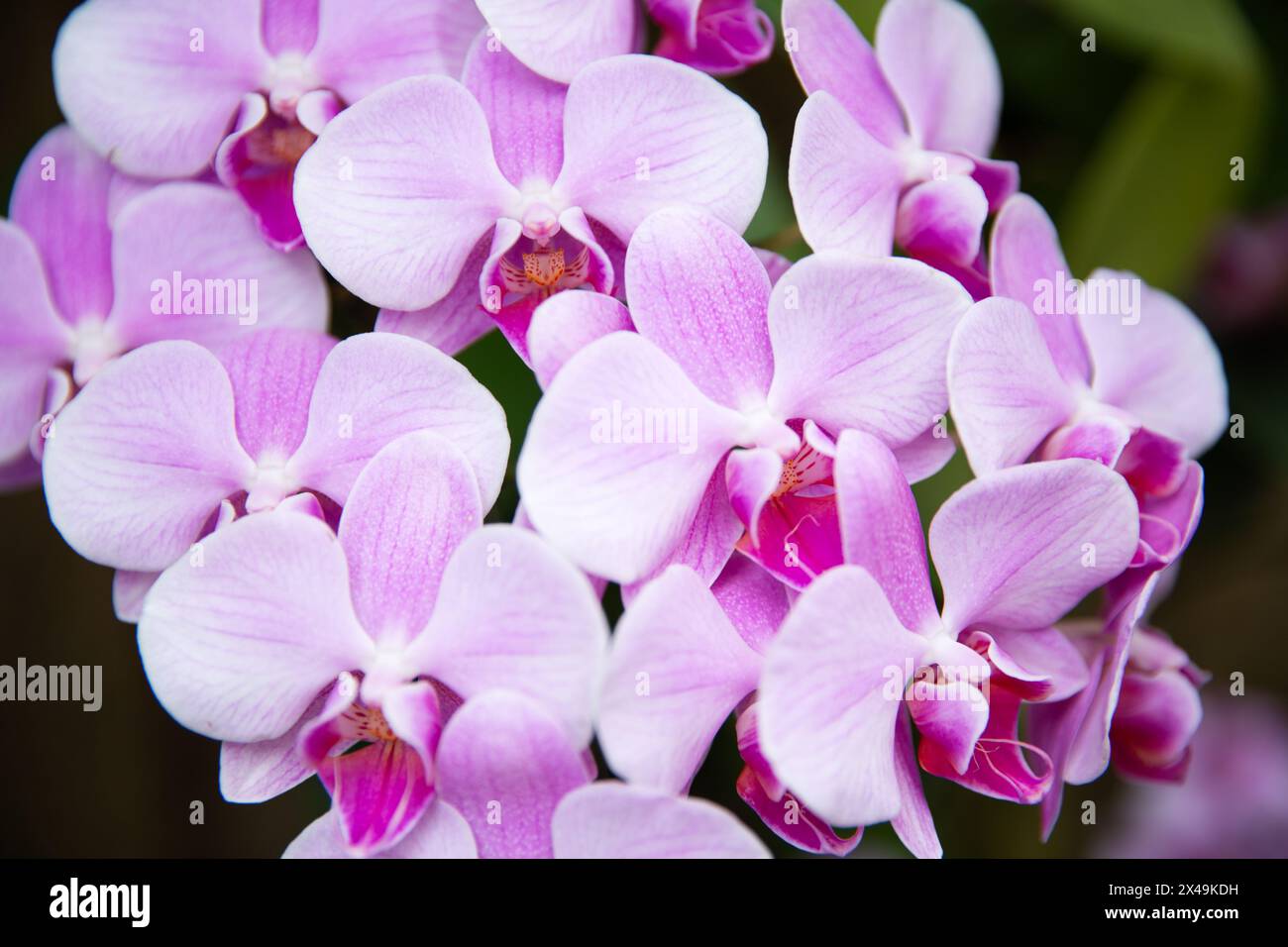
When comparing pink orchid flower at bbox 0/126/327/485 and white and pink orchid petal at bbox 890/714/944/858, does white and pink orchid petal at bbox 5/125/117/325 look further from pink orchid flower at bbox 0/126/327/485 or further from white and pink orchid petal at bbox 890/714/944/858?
white and pink orchid petal at bbox 890/714/944/858

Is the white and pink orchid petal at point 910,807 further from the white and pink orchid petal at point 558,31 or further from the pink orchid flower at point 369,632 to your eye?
the white and pink orchid petal at point 558,31

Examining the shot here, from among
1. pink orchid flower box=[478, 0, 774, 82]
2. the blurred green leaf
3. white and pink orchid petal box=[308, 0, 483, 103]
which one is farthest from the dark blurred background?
white and pink orchid petal box=[308, 0, 483, 103]

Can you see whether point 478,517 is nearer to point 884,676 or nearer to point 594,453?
point 594,453

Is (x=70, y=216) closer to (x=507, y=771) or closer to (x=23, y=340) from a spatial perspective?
(x=23, y=340)

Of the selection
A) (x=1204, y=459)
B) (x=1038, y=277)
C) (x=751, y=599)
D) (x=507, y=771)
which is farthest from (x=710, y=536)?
(x=1204, y=459)

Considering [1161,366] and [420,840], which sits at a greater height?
[1161,366]
